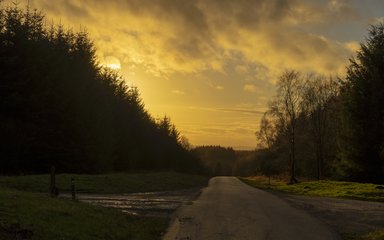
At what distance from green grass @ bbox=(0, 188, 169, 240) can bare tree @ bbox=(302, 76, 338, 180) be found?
179 ft

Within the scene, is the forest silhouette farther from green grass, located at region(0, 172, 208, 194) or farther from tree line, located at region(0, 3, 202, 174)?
green grass, located at region(0, 172, 208, 194)

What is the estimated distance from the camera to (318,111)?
69.0 meters

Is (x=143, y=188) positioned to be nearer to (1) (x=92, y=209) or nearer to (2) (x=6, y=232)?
(1) (x=92, y=209)

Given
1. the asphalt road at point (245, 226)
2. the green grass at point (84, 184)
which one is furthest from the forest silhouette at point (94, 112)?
the asphalt road at point (245, 226)

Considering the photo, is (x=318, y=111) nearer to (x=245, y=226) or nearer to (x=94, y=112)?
(x=94, y=112)

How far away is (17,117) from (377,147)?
1454 inches

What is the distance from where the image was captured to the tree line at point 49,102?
38281 mm

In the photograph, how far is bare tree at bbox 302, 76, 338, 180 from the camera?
6812cm

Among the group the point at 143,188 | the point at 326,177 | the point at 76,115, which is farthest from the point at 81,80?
the point at 326,177

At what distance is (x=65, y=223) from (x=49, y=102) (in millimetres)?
32153

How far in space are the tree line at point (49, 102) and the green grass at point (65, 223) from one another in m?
23.7

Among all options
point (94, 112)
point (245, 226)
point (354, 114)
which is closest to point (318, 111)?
point (354, 114)

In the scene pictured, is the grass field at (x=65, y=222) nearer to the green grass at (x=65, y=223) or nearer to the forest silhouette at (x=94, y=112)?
the green grass at (x=65, y=223)

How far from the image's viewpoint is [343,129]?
181 feet
